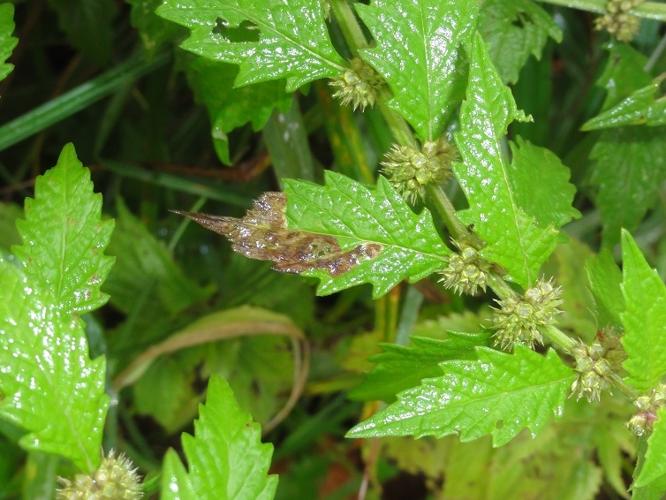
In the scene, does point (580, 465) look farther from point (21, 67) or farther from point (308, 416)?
point (21, 67)

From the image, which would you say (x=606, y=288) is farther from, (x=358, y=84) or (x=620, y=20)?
(x=620, y=20)

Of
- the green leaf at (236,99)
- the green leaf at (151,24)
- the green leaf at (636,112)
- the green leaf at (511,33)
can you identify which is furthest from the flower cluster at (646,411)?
the green leaf at (151,24)

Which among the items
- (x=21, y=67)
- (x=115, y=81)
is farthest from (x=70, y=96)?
(x=21, y=67)

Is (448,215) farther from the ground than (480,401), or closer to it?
farther from the ground

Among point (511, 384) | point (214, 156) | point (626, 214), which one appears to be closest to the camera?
point (511, 384)

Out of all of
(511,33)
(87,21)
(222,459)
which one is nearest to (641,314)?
(222,459)

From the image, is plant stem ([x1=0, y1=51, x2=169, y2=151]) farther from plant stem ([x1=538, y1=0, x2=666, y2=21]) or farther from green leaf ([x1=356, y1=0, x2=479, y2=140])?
plant stem ([x1=538, y1=0, x2=666, y2=21])

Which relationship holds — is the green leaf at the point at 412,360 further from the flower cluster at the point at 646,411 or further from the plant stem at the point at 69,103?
the plant stem at the point at 69,103
